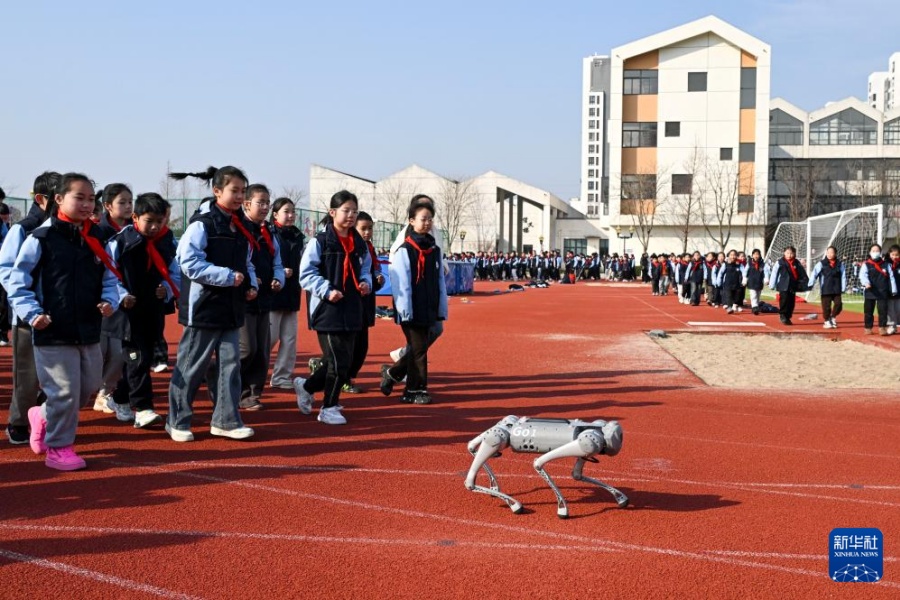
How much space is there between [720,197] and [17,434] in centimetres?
6068

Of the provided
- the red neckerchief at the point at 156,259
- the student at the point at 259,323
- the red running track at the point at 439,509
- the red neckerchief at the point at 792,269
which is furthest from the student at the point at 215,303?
the red neckerchief at the point at 792,269

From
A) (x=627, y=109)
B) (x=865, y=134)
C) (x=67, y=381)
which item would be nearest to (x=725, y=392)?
(x=67, y=381)

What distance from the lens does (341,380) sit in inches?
308

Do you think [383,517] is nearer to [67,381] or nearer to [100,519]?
[100,519]

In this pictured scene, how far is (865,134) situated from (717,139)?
22.6 metres

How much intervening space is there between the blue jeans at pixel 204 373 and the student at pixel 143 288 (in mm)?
623

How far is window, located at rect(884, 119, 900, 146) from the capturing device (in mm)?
76875

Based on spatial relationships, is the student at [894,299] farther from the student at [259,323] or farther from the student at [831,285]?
the student at [259,323]

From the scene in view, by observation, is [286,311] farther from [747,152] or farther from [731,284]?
[747,152]

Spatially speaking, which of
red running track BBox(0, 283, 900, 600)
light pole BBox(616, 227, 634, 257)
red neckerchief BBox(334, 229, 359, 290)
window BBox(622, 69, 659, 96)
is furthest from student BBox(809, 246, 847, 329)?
light pole BBox(616, 227, 634, 257)

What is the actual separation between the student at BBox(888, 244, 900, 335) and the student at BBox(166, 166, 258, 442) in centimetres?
1497

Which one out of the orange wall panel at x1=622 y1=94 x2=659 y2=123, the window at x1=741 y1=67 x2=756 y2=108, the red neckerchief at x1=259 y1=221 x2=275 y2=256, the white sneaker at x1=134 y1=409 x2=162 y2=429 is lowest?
the white sneaker at x1=134 y1=409 x2=162 y2=429

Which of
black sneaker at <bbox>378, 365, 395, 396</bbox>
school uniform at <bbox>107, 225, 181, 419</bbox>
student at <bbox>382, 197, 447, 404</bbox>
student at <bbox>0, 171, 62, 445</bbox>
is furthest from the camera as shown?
black sneaker at <bbox>378, 365, 395, 396</bbox>

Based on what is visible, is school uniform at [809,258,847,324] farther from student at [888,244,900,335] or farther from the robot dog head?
the robot dog head
